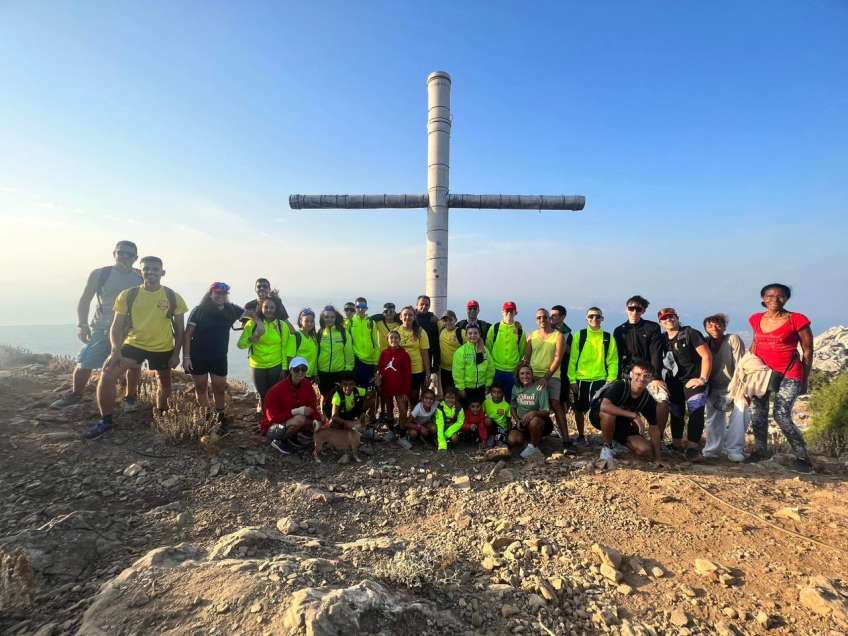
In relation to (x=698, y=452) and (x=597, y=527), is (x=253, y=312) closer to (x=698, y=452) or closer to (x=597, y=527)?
(x=597, y=527)

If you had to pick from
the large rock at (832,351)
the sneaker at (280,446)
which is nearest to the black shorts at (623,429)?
the sneaker at (280,446)

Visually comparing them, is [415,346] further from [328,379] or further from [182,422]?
[182,422]

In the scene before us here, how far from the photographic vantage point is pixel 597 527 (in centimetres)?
351

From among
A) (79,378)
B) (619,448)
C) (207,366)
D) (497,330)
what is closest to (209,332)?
(207,366)

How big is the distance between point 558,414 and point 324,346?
3.56m

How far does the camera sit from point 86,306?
548cm

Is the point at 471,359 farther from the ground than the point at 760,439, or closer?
farther from the ground

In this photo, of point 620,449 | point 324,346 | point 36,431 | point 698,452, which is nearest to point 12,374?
Result: point 36,431

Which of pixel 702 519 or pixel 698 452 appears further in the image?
pixel 698 452

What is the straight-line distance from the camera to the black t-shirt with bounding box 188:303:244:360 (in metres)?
5.41

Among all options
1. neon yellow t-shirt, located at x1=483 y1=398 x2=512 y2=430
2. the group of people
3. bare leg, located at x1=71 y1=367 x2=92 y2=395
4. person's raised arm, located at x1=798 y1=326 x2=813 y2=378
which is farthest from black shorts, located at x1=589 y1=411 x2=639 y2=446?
bare leg, located at x1=71 y1=367 x2=92 y2=395

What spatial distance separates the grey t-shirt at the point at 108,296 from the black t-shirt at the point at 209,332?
1.15 metres

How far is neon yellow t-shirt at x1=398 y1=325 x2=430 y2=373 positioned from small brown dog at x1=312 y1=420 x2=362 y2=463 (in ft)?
4.92

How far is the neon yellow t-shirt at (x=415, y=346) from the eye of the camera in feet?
20.9
